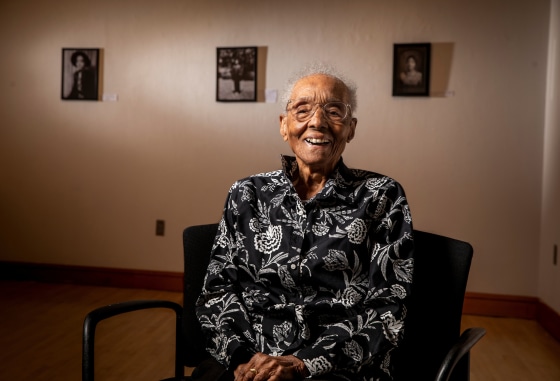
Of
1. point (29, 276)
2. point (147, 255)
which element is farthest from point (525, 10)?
point (29, 276)

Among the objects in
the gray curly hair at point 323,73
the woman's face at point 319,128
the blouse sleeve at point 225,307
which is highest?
the gray curly hair at point 323,73

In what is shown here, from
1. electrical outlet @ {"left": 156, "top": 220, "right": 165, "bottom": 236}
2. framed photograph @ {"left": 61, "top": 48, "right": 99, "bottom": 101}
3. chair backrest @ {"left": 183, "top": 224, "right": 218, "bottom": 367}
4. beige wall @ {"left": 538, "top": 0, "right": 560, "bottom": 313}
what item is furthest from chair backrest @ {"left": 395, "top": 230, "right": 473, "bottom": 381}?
framed photograph @ {"left": 61, "top": 48, "right": 99, "bottom": 101}

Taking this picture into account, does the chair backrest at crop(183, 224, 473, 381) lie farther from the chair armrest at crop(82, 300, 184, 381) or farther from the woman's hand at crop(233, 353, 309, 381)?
the woman's hand at crop(233, 353, 309, 381)

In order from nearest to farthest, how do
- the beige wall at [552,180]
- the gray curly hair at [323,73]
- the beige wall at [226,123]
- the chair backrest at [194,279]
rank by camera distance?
the chair backrest at [194,279] → the gray curly hair at [323,73] → the beige wall at [552,180] → the beige wall at [226,123]

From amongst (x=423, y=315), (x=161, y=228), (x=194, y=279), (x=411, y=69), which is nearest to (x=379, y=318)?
(x=423, y=315)

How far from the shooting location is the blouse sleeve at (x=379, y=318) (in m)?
1.22

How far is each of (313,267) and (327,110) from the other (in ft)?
1.52

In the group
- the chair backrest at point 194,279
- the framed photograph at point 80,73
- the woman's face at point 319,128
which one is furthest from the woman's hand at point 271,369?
the framed photograph at point 80,73

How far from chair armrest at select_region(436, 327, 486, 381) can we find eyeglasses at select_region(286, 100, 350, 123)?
0.68 metres

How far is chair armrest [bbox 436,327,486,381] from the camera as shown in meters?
0.99

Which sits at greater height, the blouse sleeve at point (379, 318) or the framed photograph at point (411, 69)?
the framed photograph at point (411, 69)

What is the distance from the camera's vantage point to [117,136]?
13.1 ft

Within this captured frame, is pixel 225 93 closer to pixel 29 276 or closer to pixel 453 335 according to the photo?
pixel 29 276

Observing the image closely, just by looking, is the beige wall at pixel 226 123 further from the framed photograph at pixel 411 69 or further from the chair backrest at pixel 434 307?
the chair backrest at pixel 434 307
